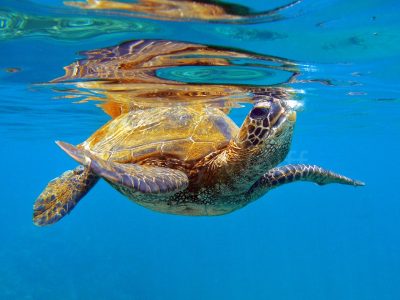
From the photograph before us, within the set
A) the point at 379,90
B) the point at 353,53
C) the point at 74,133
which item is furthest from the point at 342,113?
the point at 74,133

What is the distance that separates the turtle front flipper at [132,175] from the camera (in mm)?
3574

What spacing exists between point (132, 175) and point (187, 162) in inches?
60.2

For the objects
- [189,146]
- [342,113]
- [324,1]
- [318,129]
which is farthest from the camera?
[318,129]

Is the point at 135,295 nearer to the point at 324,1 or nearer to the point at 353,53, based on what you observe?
the point at 353,53

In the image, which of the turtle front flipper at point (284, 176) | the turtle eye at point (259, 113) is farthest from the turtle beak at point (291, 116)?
the turtle front flipper at point (284, 176)

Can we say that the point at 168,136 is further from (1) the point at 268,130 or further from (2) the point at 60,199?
(1) the point at 268,130

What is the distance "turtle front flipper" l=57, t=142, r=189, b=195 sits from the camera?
11.7 ft

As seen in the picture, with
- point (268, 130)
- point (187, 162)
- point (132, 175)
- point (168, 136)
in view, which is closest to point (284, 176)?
point (187, 162)

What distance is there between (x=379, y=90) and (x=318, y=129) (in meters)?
15.8

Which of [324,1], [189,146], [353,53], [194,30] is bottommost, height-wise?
[189,146]

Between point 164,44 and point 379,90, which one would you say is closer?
point 164,44

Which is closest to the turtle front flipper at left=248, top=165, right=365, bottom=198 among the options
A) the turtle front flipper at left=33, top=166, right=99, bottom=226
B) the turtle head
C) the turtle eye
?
the turtle head

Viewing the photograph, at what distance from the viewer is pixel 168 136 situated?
6.01 m

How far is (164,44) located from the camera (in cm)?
765
